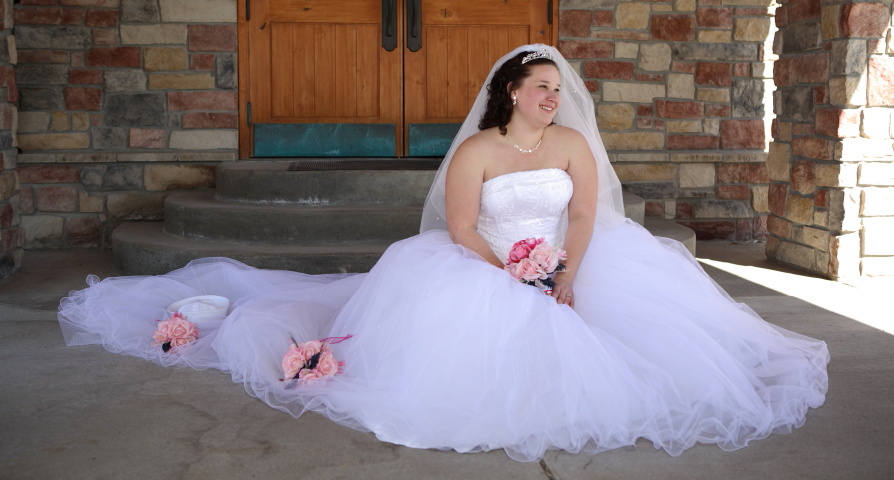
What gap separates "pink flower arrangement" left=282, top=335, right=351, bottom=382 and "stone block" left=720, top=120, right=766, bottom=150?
174 inches

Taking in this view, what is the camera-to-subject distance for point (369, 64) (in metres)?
6.35

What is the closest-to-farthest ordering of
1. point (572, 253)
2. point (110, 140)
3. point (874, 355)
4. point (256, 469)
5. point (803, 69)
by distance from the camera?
point (256, 469)
point (572, 253)
point (874, 355)
point (803, 69)
point (110, 140)

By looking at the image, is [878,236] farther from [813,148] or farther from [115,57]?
[115,57]

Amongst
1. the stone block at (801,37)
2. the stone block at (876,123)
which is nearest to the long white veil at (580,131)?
the stone block at (876,123)

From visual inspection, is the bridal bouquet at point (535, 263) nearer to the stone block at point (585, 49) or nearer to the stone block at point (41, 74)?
the stone block at point (585, 49)

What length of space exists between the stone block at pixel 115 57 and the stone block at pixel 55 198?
0.87 meters

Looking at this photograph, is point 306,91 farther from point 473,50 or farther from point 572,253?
point 572,253

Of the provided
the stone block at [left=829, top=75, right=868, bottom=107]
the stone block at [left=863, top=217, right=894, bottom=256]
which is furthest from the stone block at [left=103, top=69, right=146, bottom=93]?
the stone block at [left=863, top=217, right=894, bottom=256]

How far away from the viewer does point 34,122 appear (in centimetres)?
602

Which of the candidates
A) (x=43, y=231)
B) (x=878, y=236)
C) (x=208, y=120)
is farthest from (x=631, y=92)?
(x=43, y=231)

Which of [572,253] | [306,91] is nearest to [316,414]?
[572,253]

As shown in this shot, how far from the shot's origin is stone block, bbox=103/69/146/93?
19.8 feet

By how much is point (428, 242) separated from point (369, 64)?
320cm

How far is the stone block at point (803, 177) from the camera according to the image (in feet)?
17.6
